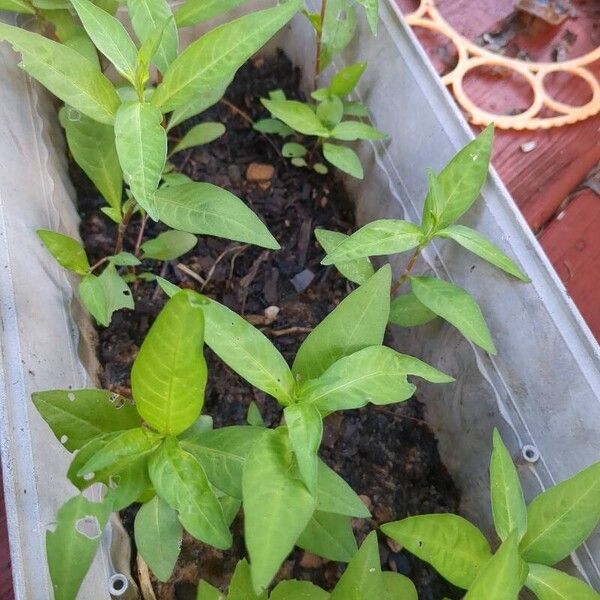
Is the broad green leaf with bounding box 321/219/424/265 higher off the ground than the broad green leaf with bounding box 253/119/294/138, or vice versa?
the broad green leaf with bounding box 321/219/424/265

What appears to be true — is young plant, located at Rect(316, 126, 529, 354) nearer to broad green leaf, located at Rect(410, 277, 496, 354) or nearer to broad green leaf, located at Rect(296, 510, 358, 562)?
broad green leaf, located at Rect(410, 277, 496, 354)

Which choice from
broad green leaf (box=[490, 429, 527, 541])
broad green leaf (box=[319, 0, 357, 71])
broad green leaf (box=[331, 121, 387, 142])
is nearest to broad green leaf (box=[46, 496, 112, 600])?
broad green leaf (box=[490, 429, 527, 541])

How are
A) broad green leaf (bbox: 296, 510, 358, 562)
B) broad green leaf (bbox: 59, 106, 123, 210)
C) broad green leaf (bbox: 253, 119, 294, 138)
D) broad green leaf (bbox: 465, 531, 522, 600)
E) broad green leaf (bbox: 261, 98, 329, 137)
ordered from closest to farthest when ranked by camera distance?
broad green leaf (bbox: 465, 531, 522, 600) < broad green leaf (bbox: 296, 510, 358, 562) < broad green leaf (bbox: 59, 106, 123, 210) < broad green leaf (bbox: 261, 98, 329, 137) < broad green leaf (bbox: 253, 119, 294, 138)

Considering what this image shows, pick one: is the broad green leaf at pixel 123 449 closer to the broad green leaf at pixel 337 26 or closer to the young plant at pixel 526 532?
the young plant at pixel 526 532

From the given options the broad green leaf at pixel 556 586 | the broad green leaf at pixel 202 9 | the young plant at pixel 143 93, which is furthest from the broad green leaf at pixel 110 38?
the broad green leaf at pixel 556 586

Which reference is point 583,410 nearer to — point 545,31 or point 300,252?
point 300,252
